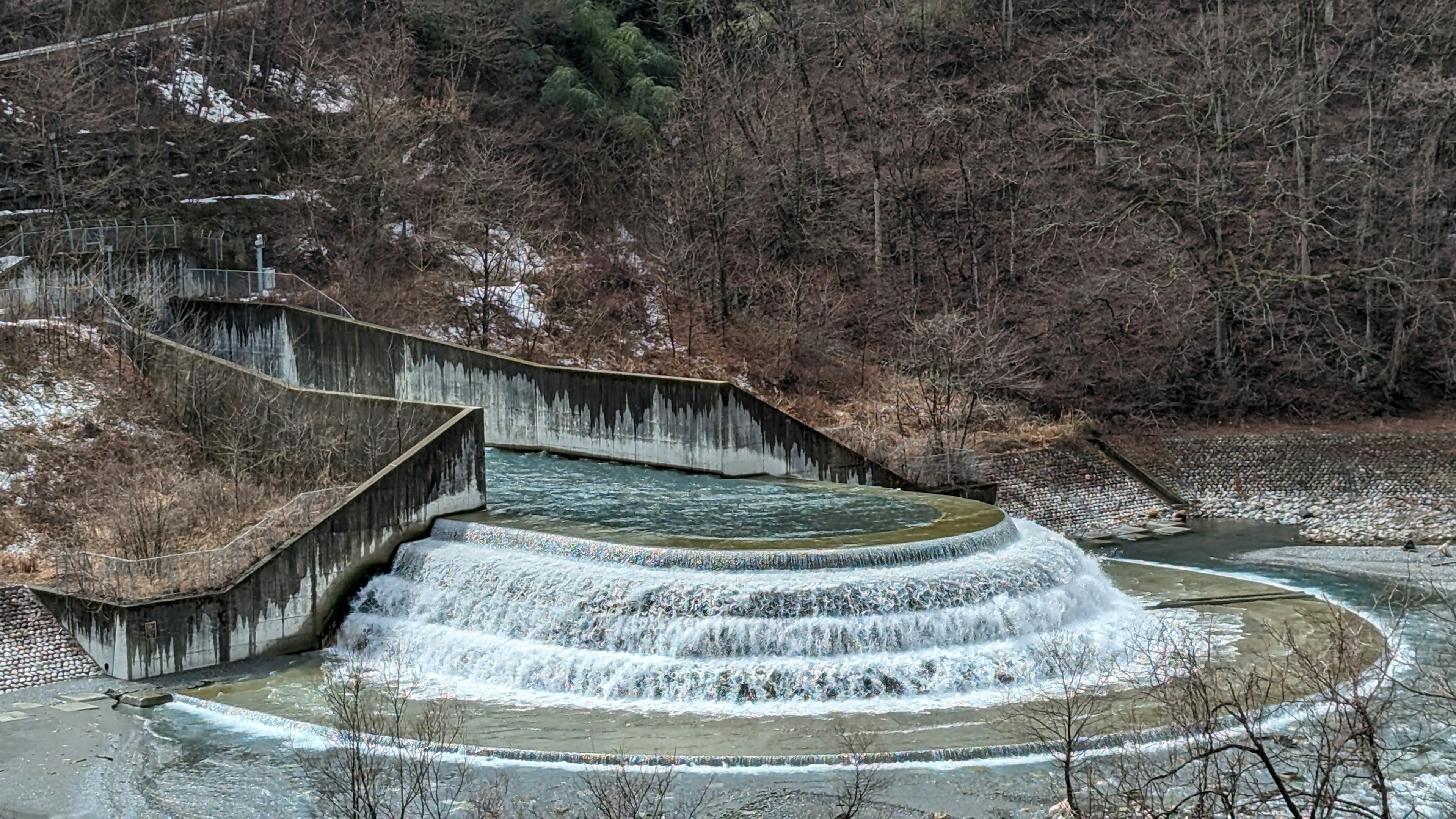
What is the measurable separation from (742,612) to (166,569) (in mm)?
7671

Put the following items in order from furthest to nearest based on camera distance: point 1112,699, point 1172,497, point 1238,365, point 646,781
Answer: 1. point 1238,365
2. point 1172,497
3. point 1112,699
4. point 646,781

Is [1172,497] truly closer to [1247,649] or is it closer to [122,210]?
[1247,649]

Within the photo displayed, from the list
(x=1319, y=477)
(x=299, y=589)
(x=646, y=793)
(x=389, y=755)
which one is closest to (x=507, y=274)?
(x=299, y=589)

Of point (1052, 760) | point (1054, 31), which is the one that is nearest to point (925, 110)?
point (1054, 31)

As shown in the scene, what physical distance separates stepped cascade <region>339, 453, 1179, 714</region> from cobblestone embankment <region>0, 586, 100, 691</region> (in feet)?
11.3

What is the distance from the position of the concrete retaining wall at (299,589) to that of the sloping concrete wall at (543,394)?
4.66 meters

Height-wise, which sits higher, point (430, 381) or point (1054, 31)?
point (1054, 31)

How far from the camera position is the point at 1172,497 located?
97.0 feet

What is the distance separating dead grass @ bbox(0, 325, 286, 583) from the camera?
19.6 m

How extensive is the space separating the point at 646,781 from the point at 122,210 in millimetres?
29620

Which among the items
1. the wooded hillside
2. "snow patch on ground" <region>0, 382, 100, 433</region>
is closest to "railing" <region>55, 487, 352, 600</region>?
"snow patch on ground" <region>0, 382, 100, 433</region>

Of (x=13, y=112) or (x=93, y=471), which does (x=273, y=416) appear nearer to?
(x=93, y=471)

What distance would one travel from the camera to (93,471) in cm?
2284

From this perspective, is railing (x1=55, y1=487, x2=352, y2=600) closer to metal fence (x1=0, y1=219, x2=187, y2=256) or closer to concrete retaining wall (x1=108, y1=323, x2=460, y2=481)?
concrete retaining wall (x1=108, y1=323, x2=460, y2=481)
